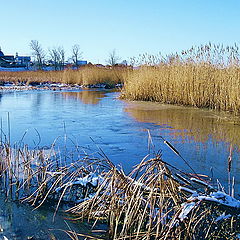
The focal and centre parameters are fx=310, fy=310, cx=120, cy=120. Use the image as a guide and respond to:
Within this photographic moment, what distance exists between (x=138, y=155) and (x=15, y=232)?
2.14 meters

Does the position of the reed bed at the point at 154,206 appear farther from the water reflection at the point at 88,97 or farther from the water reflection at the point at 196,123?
the water reflection at the point at 88,97

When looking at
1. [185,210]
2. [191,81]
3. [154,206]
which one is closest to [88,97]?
[191,81]

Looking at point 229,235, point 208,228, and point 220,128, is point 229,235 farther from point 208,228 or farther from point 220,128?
point 220,128

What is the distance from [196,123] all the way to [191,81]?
291cm

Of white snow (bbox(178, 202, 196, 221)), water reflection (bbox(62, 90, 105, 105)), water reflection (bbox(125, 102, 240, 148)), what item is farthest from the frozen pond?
water reflection (bbox(62, 90, 105, 105))

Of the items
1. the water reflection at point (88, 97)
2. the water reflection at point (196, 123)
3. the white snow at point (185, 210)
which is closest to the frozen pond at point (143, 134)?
the water reflection at point (196, 123)

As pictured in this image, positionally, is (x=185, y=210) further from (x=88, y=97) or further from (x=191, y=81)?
(x=88, y=97)

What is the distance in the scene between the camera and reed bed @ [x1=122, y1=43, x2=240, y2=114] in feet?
26.6

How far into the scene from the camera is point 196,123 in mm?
6809

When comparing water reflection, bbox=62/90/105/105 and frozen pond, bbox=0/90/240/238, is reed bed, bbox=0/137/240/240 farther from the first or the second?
water reflection, bbox=62/90/105/105

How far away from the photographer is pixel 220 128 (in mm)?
6191

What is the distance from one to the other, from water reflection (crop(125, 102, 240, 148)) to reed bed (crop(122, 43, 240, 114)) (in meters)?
0.53

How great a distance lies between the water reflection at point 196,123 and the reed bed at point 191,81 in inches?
20.8

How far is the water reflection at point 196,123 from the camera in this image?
5496 mm
